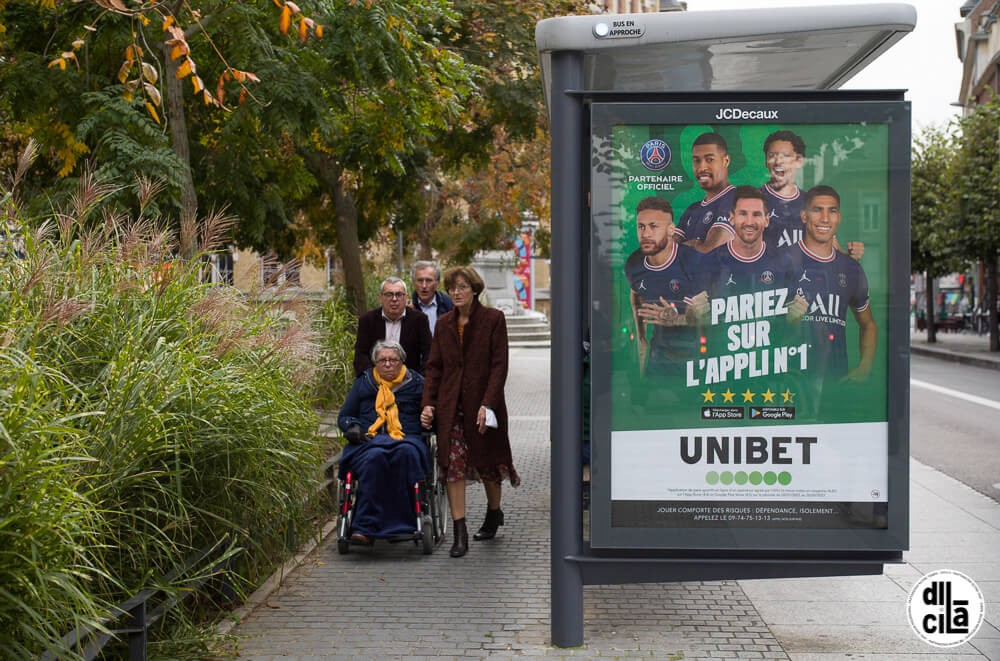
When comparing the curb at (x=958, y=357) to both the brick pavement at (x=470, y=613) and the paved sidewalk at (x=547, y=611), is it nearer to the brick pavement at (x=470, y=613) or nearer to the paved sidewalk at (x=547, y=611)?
the paved sidewalk at (x=547, y=611)

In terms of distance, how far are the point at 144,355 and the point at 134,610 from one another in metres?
1.09

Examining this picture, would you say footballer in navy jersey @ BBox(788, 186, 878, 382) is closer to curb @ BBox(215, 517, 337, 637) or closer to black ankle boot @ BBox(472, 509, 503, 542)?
curb @ BBox(215, 517, 337, 637)

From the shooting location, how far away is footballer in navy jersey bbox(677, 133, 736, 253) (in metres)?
5.25

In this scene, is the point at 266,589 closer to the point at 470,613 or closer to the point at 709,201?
the point at 470,613

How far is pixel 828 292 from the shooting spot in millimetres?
5277

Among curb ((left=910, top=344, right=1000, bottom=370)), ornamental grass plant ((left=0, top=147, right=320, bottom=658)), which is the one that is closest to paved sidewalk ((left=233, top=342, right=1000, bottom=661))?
ornamental grass plant ((left=0, top=147, right=320, bottom=658))

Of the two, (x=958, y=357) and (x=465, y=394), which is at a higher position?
(x=465, y=394)

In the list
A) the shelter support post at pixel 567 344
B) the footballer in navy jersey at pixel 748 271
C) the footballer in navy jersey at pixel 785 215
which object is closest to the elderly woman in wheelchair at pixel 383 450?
the shelter support post at pixel 567 344

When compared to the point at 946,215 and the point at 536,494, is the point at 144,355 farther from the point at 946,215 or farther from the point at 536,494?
the point at 946,215

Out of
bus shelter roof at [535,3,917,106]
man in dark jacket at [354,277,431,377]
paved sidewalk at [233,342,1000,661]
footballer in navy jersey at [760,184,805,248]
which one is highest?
bus shelter roof at [535,3,917,106]

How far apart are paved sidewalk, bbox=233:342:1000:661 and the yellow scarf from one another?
0.80 meters

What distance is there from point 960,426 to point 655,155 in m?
12.0

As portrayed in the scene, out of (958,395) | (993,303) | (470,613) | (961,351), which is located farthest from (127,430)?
(961,351)

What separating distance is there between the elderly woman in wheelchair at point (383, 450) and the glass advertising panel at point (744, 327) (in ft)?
7.85
